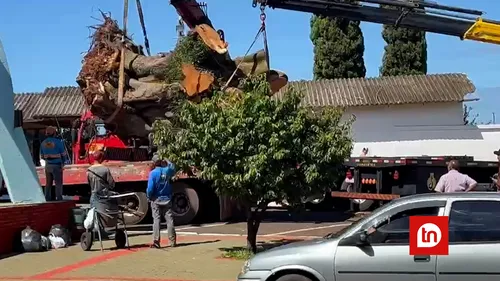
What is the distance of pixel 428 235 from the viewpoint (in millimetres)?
8391

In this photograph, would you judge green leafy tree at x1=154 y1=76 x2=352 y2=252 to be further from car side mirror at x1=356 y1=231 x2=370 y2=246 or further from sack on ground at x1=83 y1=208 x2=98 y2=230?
car side mirror at x1=356 y1=231 x2=370 y2=246

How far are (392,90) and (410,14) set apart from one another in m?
17.4

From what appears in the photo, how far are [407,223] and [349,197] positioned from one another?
12.2 m

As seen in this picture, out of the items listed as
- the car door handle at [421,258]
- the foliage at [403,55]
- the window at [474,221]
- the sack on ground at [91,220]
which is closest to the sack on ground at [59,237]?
the sack on ground at [91,220]

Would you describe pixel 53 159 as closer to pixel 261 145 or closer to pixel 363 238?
pixel 261 145

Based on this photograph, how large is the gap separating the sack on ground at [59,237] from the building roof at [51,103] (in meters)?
20.9

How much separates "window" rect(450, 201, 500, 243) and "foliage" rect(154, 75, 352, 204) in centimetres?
408

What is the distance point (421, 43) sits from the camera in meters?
39.4

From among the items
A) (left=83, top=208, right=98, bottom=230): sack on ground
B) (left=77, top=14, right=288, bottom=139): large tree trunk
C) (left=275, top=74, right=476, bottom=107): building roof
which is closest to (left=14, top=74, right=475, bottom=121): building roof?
(left=275, top=74, right=476, bottom=107): building roof

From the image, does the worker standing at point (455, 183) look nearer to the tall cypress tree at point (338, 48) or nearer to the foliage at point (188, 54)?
the foliage at point (188, 54)

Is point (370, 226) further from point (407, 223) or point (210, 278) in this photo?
point (210, 278)

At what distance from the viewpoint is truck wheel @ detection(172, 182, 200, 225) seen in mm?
19469

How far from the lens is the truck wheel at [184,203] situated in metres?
19.5

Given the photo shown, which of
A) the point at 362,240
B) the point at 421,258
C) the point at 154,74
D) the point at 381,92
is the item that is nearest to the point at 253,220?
the point at 362,240
